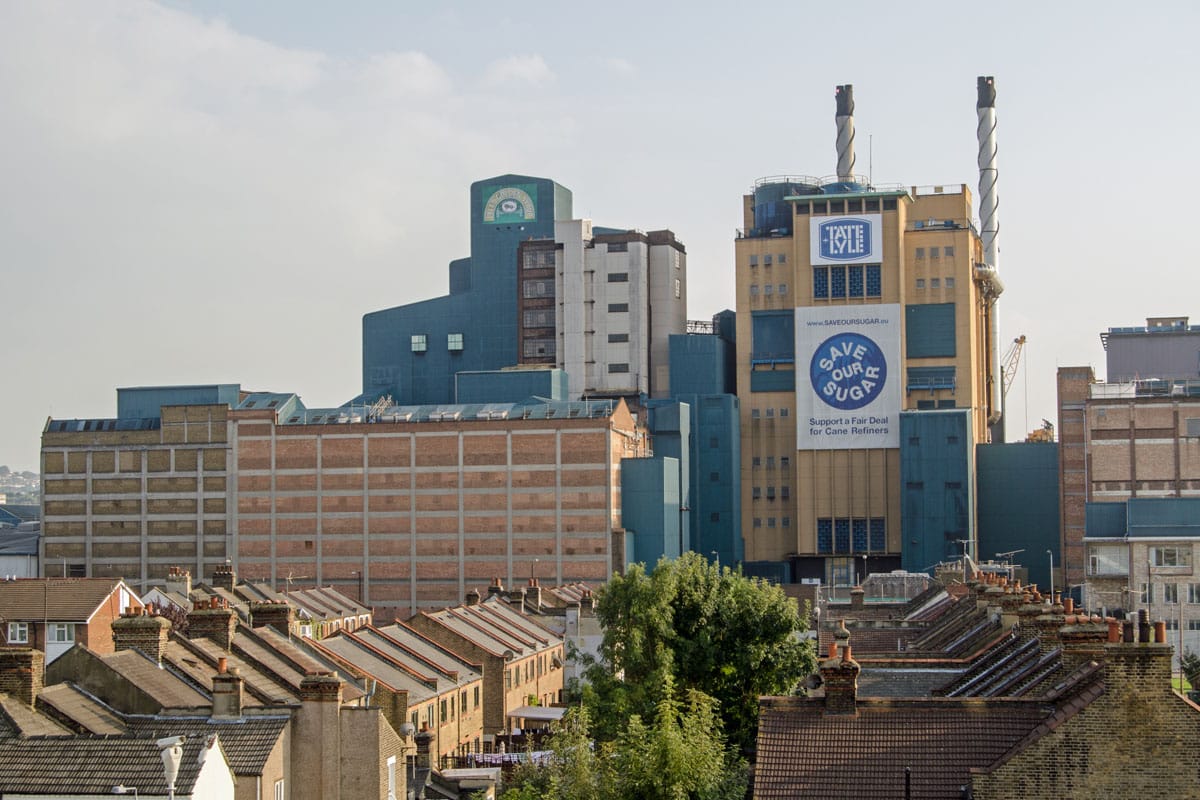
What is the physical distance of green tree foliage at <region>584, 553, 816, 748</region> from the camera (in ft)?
175

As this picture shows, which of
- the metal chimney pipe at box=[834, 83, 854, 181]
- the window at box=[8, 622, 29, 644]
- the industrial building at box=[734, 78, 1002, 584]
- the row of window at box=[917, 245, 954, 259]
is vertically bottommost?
the window at box=[8, 622, 29, 644]

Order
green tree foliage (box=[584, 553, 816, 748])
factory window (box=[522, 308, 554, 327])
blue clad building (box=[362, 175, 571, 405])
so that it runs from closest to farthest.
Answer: green tree foliage (box=[584, 553, 816, 748])
factory window (box=[522, 308, 554, 327])
blue clad building (box=[362, 175, 571, 405])

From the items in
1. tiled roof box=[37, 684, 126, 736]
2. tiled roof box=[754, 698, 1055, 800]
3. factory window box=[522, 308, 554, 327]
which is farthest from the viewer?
factory window box=[522, 308, 554, 327]

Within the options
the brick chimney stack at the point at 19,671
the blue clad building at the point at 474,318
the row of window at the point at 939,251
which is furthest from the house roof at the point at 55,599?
the blue clad building at the point at 474,318

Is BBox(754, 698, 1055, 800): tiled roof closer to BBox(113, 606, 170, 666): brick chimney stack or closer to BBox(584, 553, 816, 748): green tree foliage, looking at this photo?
BBox(113, 606, 170, 666): brick chimney stack

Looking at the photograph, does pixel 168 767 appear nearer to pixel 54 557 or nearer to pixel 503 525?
pixel 503 525

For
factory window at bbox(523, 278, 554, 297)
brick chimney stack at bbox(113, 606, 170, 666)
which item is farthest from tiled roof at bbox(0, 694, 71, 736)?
factory window at bbox(523, 278, 554, 297)

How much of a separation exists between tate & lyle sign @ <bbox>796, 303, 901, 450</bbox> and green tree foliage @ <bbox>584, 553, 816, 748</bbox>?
11533 centimetres

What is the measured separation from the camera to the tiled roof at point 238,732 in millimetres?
34688

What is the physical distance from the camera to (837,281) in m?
172

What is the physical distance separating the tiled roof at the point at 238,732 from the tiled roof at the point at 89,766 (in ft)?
9.49

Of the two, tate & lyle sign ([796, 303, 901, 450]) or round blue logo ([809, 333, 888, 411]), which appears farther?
round blue logo ([809, 333, 888, 411])

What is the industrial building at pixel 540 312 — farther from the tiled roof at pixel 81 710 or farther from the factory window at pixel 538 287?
the tiled roof at pixel 81 710

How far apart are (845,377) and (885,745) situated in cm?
14267
